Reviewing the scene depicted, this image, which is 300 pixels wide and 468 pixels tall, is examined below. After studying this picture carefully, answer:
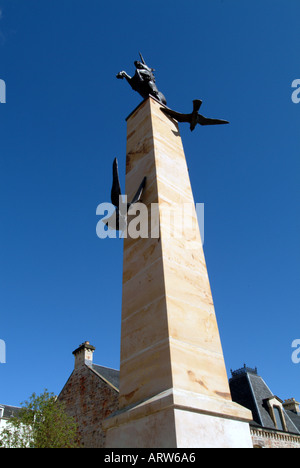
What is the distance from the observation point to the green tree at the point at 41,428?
1739 centimetres

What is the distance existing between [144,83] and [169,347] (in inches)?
192

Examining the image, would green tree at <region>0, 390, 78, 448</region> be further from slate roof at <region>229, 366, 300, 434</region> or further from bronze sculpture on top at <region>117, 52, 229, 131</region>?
bronze sculpture on top at <region>117, 52, 229, 131</region>

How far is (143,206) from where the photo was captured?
164 inches

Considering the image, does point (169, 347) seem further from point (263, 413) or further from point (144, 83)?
point (263, 413)

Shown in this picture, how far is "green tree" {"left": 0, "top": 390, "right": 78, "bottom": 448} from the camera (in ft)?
57.1

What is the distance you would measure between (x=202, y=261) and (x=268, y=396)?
89.0 ft

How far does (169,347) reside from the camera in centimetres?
277

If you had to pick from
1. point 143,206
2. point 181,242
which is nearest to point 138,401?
point 181,242

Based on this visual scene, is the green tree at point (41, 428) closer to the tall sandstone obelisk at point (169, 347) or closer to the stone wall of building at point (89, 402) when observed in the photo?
the stone wall of building at point (89, 402)

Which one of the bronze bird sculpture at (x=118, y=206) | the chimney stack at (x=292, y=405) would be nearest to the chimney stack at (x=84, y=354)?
the bronze bird sculpture at (x=118, y=206)

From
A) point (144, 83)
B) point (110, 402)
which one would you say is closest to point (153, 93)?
point (144, 83)

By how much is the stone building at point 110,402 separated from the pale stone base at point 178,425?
53.6 feet
